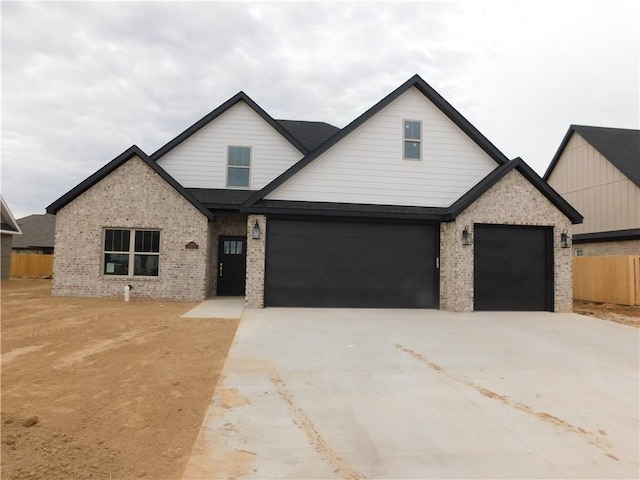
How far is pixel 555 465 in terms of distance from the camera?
3.34 m

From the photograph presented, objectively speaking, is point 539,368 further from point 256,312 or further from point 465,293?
point 256,312

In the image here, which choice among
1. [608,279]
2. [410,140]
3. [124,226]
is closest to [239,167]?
[124,226]

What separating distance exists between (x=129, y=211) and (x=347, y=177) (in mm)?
7579

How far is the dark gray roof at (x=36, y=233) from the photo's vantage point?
116 ft

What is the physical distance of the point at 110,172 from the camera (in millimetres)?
13125

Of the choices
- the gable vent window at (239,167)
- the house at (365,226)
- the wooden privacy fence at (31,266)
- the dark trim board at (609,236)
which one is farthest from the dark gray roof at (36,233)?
the dark trim board at (609,236)

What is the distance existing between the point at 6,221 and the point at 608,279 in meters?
31.1

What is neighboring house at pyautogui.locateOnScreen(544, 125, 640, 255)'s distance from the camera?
1745cm

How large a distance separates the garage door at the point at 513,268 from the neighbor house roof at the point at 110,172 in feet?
31.5

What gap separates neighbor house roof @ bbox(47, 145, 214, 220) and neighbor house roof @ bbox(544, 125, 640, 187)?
64.1ft

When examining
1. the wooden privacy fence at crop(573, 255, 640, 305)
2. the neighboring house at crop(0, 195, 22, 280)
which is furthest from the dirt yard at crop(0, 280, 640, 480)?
the neighboring house at crop(0, 195, 22, 280)

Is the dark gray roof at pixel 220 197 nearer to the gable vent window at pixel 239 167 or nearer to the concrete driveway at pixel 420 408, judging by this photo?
the gable vent window at pixel 239 167

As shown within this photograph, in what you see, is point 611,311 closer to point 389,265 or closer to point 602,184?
point 389,265

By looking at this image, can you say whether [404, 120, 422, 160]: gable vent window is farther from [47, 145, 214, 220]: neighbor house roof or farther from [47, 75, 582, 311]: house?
[47, 145, 214, 220]: neighbor house roof
